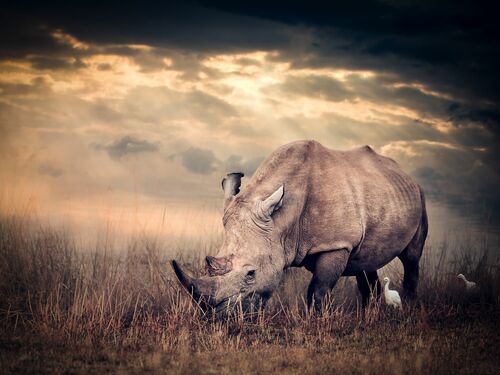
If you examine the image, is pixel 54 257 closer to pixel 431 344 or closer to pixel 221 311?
pixel 221 311

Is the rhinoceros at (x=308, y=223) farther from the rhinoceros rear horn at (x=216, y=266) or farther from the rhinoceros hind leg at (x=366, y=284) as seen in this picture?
the rhinoceros hind leg at (x=366, y=284)

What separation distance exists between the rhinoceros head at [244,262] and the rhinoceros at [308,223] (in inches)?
0.5

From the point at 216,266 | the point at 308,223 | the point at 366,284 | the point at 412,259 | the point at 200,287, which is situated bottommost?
the point at 366,284

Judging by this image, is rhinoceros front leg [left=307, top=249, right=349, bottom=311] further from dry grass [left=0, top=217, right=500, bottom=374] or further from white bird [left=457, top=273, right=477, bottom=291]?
white bird [left=457, top=273, right=477, bottom=291]

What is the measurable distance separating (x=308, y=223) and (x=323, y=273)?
2.25 feet

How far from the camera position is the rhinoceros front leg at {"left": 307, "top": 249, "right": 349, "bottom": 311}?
7855 millimetres

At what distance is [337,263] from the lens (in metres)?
7.93

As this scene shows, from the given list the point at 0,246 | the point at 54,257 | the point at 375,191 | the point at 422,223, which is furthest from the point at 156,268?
the point at 422,223

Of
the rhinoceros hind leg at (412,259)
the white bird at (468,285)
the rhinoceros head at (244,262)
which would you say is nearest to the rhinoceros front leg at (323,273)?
the rhinoceros head at (244,262)

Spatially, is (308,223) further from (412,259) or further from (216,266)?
(412,259)

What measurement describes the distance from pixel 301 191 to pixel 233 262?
1.48 meters

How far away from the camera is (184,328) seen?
273 inches

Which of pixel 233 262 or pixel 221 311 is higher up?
pixel 233 262

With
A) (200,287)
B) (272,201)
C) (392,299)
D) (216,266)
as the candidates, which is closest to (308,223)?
(272,201)
